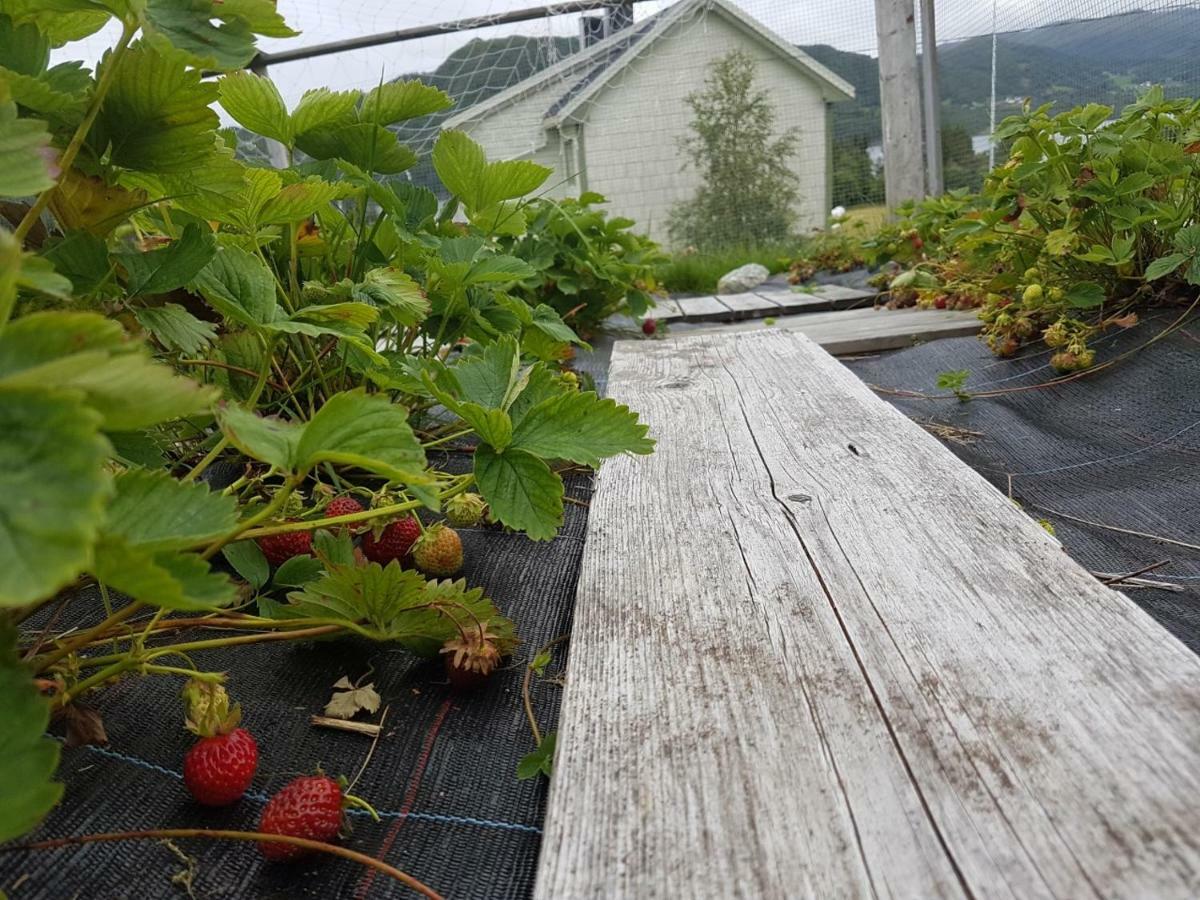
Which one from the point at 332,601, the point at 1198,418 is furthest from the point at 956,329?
the point at 332,601

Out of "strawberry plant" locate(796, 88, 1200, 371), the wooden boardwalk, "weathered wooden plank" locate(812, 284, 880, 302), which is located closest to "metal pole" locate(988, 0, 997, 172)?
"weathered wooden plank" locate(812, 284, 880, 302)

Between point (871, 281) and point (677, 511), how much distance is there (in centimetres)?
312

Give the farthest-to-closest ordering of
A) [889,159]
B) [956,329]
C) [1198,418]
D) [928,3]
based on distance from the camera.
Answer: [889,159], [928,3], [956,329], [1198,418]

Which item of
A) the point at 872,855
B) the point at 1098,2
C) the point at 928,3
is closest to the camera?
the point at 872,855

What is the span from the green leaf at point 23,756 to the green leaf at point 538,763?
1.12ft

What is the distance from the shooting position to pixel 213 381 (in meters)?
1.08

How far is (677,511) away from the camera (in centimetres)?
97

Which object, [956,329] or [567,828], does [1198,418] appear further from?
[567,828]

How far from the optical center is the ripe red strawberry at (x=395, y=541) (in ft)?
3.15

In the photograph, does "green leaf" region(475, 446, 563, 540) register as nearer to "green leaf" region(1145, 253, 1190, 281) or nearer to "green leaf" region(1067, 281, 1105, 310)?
"green leaf" region(1145, 253, 1190, 281)

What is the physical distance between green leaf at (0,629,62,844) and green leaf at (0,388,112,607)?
0.14m

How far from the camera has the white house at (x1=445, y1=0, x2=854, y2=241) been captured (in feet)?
23.6

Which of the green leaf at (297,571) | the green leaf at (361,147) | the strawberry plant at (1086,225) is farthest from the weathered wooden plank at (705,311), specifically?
the green leaf at (297,571)

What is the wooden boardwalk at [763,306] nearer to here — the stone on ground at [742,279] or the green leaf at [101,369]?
the stone on ground at [742,279]
